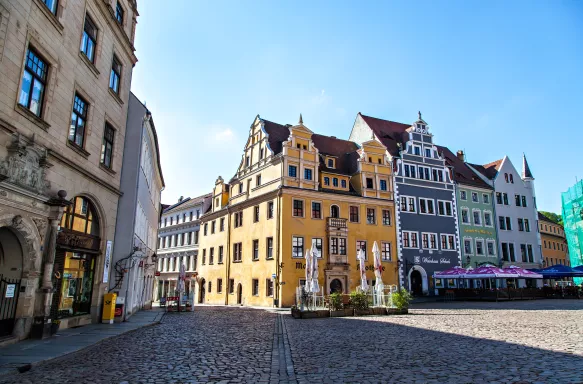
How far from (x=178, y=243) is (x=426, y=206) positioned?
35045mm

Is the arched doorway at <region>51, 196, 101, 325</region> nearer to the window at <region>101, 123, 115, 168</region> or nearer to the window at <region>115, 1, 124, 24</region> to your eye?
the window at <region>101, 123, 115, 168</region>

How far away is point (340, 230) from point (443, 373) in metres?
30.3

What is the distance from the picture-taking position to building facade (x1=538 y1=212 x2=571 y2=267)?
6512 centimetres

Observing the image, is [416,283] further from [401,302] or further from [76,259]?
[76,259]

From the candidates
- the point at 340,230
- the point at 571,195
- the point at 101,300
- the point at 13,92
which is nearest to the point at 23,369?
the point at 13,92

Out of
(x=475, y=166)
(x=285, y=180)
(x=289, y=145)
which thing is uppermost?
(x=475, y=166)

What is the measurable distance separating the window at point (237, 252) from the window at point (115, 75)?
2453 centimetres

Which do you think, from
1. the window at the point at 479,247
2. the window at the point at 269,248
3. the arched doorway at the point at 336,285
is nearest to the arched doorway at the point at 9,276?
the window at the point at 269,248

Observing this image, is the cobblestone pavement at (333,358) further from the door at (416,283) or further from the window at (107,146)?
the door at (416,283)

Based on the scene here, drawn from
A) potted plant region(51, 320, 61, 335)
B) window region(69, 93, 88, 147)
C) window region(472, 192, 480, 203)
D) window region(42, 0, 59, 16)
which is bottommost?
potted plant region(51, 320, 61, 335)

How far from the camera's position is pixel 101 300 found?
1823cm

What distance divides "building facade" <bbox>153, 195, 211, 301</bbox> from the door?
27318mm

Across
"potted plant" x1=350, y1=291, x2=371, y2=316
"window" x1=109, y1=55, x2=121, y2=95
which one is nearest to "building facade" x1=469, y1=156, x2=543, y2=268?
"potted plant" x1=350, y1=291, x2=371, y2=316

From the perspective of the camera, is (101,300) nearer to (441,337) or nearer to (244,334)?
(244,334)
